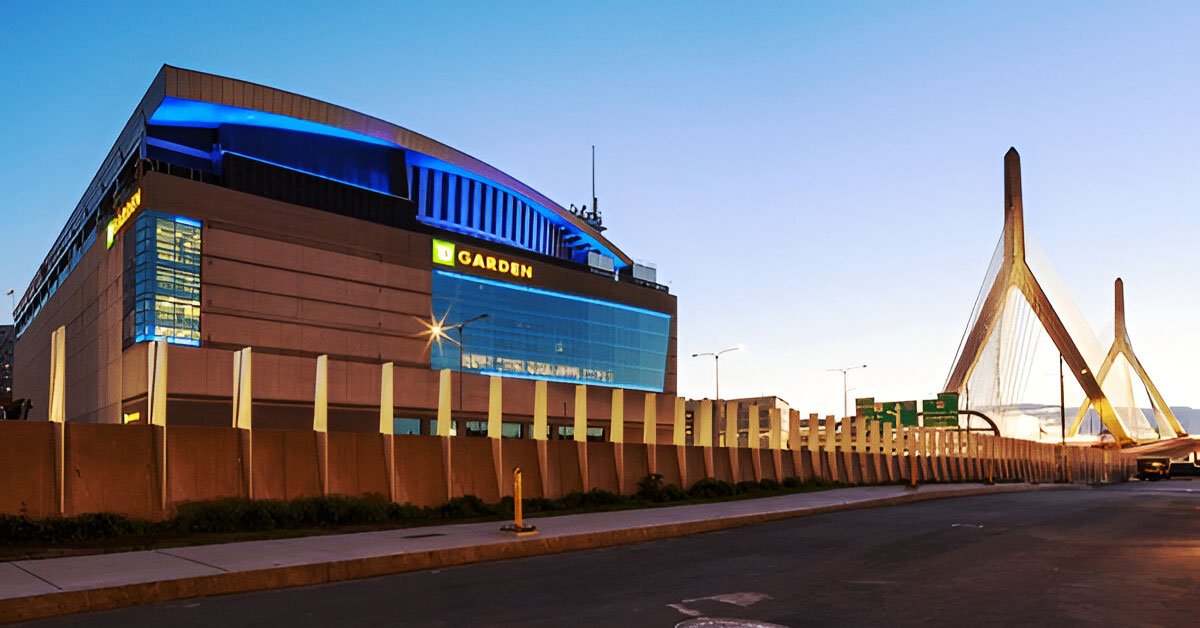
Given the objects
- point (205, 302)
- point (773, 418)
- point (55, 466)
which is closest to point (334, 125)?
point (205, 302)

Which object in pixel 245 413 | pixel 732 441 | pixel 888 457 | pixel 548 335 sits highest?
pixel 548 335

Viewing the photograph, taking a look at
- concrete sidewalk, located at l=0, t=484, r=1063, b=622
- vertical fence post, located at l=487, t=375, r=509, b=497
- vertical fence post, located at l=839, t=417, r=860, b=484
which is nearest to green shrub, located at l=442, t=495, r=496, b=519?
vertical fence post, located at l=487, t=375, r=509, b=497

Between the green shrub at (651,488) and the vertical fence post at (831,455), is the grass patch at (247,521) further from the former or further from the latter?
the vertical fence post at (831,455)

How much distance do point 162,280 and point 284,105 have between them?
20781 millimetres

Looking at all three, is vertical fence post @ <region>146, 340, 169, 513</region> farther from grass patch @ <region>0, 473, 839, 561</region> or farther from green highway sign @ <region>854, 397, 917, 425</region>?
green highway sign @ <region>854, 397, 917, 425</region>

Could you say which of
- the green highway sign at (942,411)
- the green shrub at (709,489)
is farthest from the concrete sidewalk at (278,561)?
the green highway sign at (942,411)

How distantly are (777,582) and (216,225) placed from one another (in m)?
69.1

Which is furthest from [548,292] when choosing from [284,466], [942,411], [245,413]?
[284,466]

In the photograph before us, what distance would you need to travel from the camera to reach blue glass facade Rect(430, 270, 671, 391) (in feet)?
301

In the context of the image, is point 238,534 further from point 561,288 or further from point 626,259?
point 626,259

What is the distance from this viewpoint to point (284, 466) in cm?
1936

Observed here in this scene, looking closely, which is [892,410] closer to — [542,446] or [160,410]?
[542,446]

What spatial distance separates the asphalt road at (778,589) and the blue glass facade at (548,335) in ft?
243

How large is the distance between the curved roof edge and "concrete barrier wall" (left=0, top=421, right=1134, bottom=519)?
5964 centimetres
